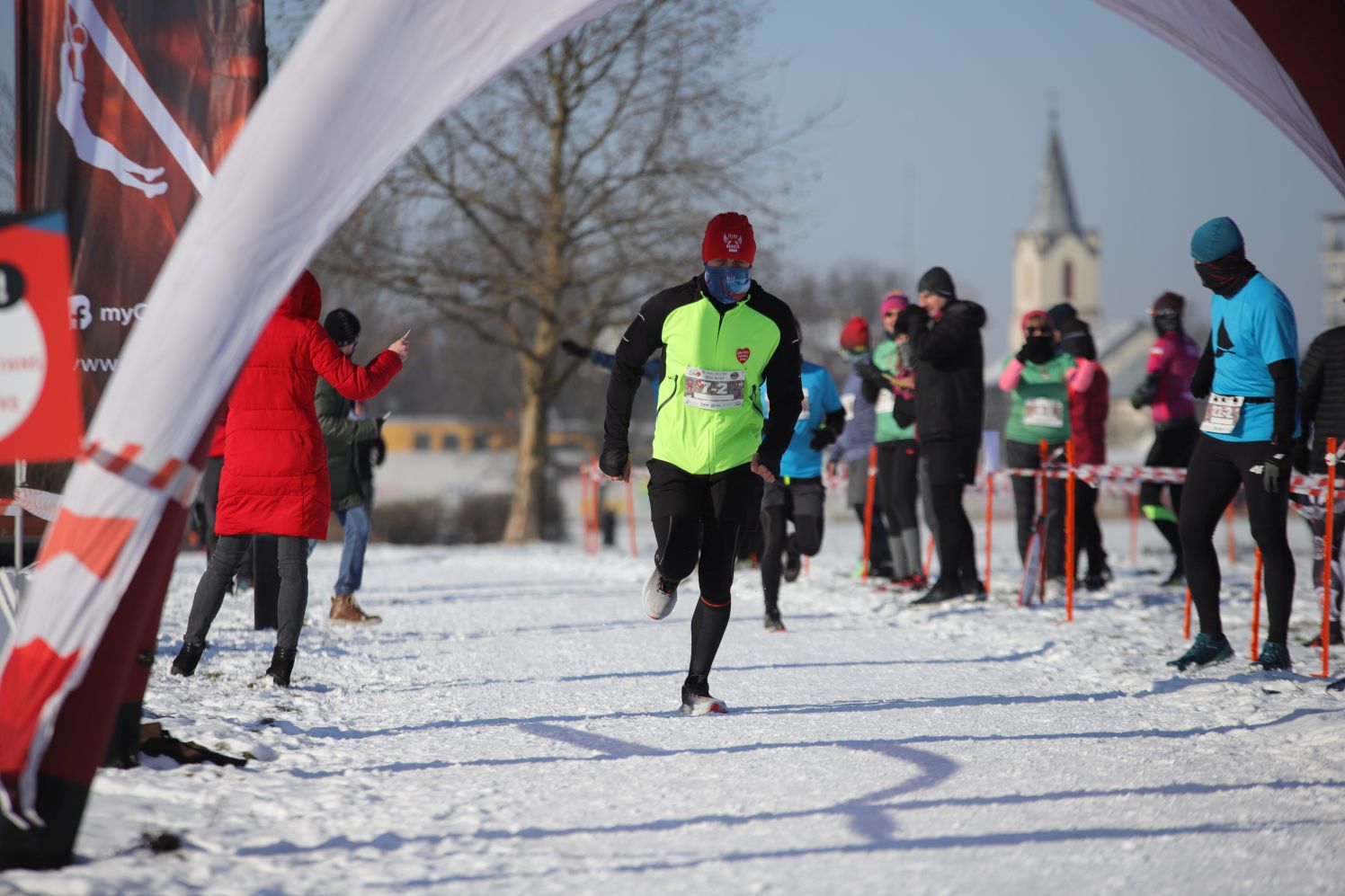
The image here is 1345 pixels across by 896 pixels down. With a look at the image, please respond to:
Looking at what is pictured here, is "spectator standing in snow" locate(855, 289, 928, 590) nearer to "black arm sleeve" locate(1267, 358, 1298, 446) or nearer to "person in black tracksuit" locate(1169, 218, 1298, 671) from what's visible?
"person in black tracksuit" locate(1169, 218, 1298, 671)

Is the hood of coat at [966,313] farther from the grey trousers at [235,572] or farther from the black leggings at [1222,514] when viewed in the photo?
the grey trousers at [235,572]

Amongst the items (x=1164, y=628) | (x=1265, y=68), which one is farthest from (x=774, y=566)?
(x=1265, y=68)

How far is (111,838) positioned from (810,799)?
81.3 inches

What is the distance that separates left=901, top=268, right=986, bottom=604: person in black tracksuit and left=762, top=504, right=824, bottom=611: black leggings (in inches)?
Result: 44.5

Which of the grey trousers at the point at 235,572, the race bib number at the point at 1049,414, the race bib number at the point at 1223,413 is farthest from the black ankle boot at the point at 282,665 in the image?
the race bib number at the point at 1049,414

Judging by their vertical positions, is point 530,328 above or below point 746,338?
above

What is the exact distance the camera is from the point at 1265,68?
525 cm

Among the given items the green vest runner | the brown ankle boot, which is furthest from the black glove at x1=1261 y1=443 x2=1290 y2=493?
the brown ankle boot

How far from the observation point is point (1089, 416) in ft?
38.0

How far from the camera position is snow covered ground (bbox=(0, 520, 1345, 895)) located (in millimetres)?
3621

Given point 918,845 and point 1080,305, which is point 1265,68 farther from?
point 1080,305

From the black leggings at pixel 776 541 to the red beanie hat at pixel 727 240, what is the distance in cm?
344

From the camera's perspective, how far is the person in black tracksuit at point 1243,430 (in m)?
6.59

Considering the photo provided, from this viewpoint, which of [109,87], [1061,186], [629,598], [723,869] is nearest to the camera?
[723,869]
